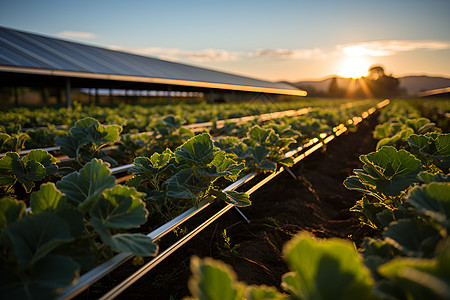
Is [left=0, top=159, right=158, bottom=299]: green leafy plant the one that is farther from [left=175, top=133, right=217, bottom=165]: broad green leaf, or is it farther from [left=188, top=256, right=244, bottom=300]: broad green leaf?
[left=175, top=133, right=217, bottom=165]: broad green leaf

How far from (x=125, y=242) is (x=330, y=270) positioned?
84cm

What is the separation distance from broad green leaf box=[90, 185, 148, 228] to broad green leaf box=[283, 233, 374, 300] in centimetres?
74

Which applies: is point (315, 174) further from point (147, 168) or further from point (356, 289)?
point (356, 289)

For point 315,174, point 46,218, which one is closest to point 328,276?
point 46,218

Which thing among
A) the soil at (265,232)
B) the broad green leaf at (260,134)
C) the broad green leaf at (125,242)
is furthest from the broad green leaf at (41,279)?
the broad green leaf at (260,134)

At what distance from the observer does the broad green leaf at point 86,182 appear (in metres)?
1.32

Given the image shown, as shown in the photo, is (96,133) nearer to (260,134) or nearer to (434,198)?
(260,134)

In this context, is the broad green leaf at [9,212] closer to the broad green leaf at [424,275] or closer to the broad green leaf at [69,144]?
the broad green leaf at [424,275]

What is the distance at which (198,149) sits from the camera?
2.04 metres

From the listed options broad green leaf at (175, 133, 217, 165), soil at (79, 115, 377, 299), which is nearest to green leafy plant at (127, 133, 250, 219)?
broad green leaf at (175, 133, 217, 165)

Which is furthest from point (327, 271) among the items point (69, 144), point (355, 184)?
point (69, 144)

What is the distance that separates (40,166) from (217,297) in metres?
1.87

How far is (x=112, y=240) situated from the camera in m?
1.19

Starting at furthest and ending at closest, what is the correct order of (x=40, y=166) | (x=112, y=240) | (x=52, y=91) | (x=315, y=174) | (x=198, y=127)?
(x=52, y=91) < (x=198, y=127) < (x=315, y=174) < (x=40, y=166) < (x=112, y=240)
